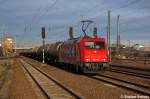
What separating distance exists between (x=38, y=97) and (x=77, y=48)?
1602 cm

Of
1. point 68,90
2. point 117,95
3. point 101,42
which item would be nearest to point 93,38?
point 101,42

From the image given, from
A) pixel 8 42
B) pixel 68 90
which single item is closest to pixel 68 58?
pixel 68 90

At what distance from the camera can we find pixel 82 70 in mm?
32188

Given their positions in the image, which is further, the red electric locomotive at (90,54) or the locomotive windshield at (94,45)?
the locomotive windshield at (94,45)

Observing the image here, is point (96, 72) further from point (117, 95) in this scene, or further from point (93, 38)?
point (117, 95)

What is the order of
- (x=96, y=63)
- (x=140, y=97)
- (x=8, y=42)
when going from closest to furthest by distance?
(x=140, y=97)
(x=96, y=63)
(x=8, y=42)

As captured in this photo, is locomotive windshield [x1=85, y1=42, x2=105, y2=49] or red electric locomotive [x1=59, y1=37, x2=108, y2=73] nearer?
red electric locomotive [x1=59, y1=37, x2=108, y2=73]

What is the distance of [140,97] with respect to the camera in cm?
1636

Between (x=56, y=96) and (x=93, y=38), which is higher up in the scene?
(x=93, y=38)

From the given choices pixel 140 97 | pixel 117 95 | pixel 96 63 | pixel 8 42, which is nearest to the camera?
pixel 140 97

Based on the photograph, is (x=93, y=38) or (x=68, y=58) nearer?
(x=93, y=38)

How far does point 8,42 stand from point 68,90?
110 meters

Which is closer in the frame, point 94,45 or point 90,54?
point 90,54

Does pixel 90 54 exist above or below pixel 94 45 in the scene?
below
